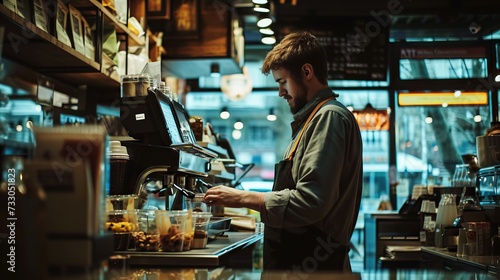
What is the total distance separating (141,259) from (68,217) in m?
1.50

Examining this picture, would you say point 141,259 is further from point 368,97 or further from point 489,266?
point 368,97

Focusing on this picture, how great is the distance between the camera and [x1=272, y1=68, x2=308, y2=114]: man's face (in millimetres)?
2482

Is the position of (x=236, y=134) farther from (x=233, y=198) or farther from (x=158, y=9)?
(x=233, y=198)

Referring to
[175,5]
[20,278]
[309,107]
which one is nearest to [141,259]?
[309,107]

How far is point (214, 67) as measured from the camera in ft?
20.0

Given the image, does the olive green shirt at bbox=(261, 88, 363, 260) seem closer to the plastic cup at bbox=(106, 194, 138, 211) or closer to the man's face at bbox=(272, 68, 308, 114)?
the man's face at bbox=(272, 68, 308, 114)

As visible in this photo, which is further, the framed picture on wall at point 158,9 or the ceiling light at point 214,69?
the ceiling light at point 214,69

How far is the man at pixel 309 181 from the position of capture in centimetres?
220

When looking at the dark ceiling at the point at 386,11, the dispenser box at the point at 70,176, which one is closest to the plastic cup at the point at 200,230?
the dispenser box at the point at 70,176

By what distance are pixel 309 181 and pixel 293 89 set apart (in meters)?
0.46

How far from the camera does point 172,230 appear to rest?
8.18 ft

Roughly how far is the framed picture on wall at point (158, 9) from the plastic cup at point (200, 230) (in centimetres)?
273

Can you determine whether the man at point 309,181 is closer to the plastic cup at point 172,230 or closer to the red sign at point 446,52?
the plastic cup at point 172,230

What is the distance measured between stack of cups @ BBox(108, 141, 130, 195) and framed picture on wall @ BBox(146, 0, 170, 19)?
7.90 feet
